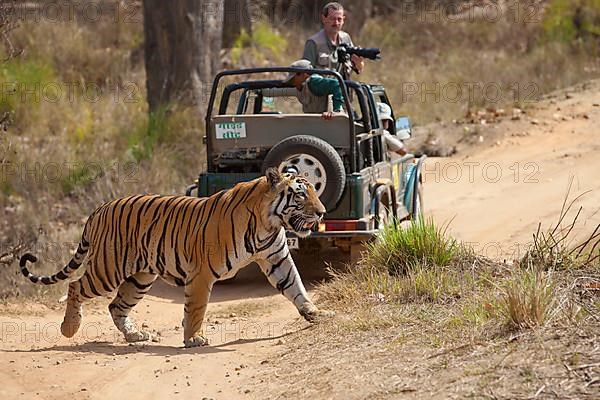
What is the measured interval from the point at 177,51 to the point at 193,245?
8.34 meters

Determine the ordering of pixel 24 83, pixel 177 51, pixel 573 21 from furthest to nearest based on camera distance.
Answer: pixel 573 21, pixel 24 83, pixel 177 51

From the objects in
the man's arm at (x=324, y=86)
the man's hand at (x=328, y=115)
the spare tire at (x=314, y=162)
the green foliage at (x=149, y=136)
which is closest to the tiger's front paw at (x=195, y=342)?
the spare tire at (x=314, y=162)

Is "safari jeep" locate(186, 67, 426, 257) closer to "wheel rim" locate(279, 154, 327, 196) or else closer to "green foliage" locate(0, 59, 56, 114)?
"wheel rim" locate(279, 154, 327, 196)

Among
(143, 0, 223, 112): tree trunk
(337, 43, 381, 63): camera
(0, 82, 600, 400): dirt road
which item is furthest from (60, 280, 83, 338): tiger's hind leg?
(143, 0, 223, 112): tree trunk

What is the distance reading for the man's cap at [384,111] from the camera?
448 inches

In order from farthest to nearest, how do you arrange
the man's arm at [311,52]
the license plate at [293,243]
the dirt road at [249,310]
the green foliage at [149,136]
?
the green foliage at [149,136] → the man's arm at [311,52] → the license plate at [293,243] → the dirt road at [249,310]

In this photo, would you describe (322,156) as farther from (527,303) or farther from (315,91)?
(527,303)

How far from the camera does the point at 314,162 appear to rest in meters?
9.64

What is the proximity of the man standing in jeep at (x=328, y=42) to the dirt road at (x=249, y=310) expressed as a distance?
6.61ft

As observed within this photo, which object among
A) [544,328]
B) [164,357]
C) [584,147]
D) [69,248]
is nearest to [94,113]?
[69,248]

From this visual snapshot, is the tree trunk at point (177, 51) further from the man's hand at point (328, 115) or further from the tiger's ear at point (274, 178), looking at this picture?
the tiger's ear at point (274, 178)

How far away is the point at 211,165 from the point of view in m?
10.4

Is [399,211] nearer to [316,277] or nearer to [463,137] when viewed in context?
[316,277]

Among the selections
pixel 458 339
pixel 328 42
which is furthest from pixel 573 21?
pixel 458 339
